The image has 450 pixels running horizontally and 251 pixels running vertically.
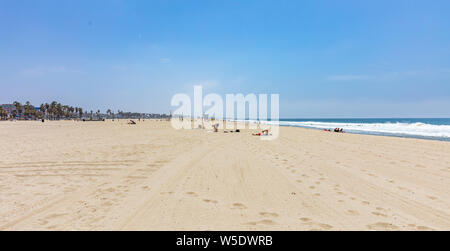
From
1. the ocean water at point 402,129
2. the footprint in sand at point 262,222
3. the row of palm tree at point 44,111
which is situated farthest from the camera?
the row of palm tree at point 44,111

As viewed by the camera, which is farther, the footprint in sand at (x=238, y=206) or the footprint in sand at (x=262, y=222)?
the footprint in sand at (x=238, y=206)

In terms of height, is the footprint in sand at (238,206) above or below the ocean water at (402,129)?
below

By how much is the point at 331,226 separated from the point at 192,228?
2.30 metres

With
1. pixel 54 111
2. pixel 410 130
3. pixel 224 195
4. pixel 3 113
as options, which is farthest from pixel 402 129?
pixel 54 111

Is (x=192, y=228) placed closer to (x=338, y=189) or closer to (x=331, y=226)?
(x=331, y=226)

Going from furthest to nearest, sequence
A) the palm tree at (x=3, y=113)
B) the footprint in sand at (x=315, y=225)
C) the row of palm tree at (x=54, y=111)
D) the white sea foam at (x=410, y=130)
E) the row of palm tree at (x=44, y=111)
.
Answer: the row of palm tree at (x=54, y=111) < the row of palm tree at (x=44, y=111) < the palm tree at (x=3, y=113) < the white sea foam at (x=410, y=130) < the footprint in sand at (x=315, y=225)

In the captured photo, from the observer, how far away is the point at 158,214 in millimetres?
4035

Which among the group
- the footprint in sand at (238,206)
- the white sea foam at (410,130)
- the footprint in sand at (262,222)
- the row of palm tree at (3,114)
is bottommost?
the footprint in sand at (238,206)

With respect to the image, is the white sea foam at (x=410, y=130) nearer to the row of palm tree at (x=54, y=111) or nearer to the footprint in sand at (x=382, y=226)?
the footprint in sand at (x=382, y=226)

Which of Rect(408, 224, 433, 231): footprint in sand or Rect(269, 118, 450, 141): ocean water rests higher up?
Rect(269, 118, 450, 141): ocean water

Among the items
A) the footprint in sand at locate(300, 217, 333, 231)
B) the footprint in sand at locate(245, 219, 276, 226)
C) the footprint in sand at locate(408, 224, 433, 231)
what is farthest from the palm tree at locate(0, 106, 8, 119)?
the footprint in sand at locate(408, 224, 433, 231)

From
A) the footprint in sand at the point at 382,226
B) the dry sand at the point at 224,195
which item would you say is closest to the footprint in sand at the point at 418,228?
the dry sand at the point at 224,195

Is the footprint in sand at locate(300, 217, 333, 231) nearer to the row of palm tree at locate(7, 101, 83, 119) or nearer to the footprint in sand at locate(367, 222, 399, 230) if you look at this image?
the footprint in sand at locate(367, 222, 399, 230)
